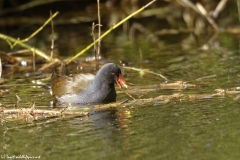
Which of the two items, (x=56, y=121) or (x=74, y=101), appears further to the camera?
(x=74, y=101)

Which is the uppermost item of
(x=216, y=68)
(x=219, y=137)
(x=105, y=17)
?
(x=105, y=17)

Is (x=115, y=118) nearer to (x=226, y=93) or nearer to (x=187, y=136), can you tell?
(x=187, y=136)

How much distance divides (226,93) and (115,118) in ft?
5.51

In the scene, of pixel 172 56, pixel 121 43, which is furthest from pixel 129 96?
pixel 121 43

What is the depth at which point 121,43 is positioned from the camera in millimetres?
13570

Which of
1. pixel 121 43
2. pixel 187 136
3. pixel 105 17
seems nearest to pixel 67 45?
pixel 121 43

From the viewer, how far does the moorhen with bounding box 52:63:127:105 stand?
309 inches

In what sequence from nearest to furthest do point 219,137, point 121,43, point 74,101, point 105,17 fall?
1. point 219,137
2. point 74,101
3. point 121,43
4. point 105,17

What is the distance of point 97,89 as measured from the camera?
25.8 feet

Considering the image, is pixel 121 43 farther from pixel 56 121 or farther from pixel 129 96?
pixel 56 121

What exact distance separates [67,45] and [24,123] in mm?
6855

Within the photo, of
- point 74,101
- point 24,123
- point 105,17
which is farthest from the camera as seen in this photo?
point 105,17

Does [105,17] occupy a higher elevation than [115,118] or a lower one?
higher

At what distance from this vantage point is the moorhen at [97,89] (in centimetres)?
784
